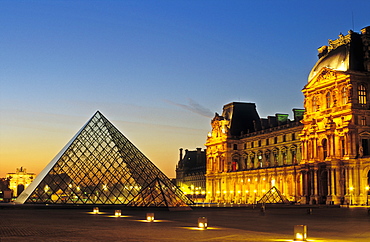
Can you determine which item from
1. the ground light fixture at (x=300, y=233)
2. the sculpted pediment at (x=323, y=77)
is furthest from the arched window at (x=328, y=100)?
the ground light fixture at (x=300, y=233)

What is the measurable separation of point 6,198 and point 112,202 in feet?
133

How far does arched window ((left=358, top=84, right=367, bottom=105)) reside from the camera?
192ft

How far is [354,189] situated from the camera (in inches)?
2217

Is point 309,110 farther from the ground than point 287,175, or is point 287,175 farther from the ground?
point 309,110

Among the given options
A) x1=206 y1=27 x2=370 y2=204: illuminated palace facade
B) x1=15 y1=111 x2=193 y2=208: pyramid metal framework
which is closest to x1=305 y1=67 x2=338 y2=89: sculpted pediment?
x1=206 y1=27 x2=370 y2=204: illuminated palace facade

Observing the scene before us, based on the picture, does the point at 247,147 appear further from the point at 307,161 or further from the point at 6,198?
the point at 6,198

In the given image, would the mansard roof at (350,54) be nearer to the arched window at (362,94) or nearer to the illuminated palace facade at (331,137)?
the illuminated palace facade at (331,137)

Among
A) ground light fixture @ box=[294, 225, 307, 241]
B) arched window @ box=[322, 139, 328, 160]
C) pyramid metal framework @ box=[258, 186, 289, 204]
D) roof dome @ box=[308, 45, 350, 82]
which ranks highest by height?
roof dome @ box=[308, 45, 350, 82]

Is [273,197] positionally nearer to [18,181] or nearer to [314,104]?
[314,104]

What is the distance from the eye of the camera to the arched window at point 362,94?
58469 mm

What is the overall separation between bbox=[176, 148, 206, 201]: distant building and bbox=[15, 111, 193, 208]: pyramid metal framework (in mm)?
58503

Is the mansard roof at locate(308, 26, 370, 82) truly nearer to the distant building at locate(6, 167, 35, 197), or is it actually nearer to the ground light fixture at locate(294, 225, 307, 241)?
the ground light fixture at locate(294, 225, 307, 241)

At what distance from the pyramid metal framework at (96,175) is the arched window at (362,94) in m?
22.7

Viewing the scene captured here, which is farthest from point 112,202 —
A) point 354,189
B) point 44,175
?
point 354,189
